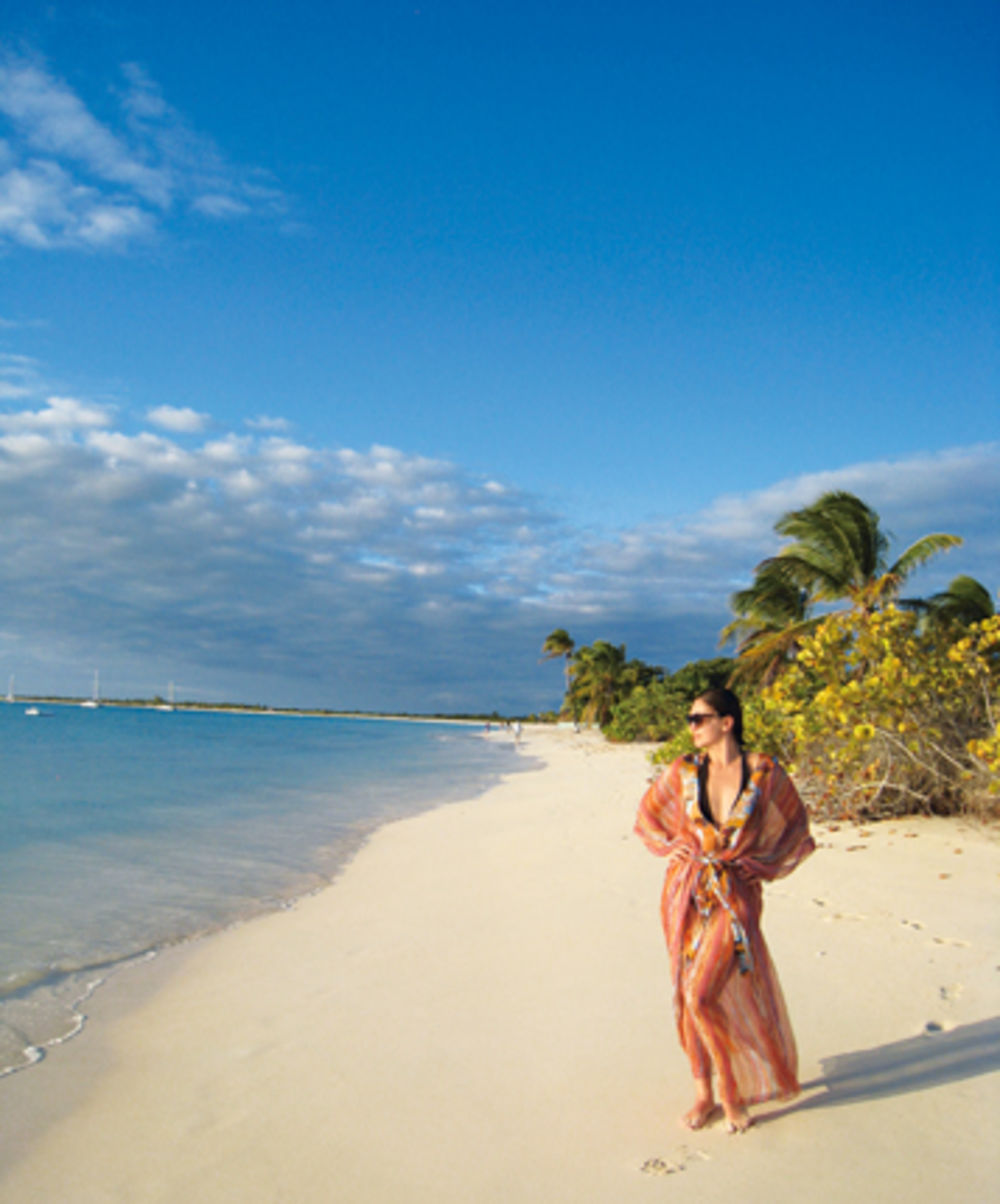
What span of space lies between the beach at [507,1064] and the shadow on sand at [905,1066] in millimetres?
14

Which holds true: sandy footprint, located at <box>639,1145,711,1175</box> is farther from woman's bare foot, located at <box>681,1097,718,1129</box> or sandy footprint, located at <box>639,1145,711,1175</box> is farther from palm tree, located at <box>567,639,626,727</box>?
palm tree, located at <box>567,639,626,727</box>

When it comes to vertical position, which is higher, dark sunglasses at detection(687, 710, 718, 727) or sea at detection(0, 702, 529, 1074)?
dark sunglasses at detection(687, 710, 718, 727)

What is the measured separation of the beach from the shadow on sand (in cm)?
1

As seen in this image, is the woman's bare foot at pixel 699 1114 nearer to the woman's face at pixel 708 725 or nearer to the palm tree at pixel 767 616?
the woman's face at pixel 708 725

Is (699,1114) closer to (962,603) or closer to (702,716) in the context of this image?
(702,716)

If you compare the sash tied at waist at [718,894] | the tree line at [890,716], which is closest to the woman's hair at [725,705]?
the sash tied at waist at [718,894]

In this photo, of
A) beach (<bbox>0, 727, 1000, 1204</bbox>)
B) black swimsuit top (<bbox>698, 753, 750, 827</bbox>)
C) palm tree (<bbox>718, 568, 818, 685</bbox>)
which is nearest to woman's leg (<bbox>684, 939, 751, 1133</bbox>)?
beach (<bbox>0, 727, 1000, 1204</bbox>)

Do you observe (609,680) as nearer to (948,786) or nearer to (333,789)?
(333,789)

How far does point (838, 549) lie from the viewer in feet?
60.8

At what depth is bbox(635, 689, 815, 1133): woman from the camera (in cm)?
320

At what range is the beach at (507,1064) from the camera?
3066 millimetres

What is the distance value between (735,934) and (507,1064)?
5.04 ft

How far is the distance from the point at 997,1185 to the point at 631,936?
3397 millimetres

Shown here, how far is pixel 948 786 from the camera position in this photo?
988 cm
